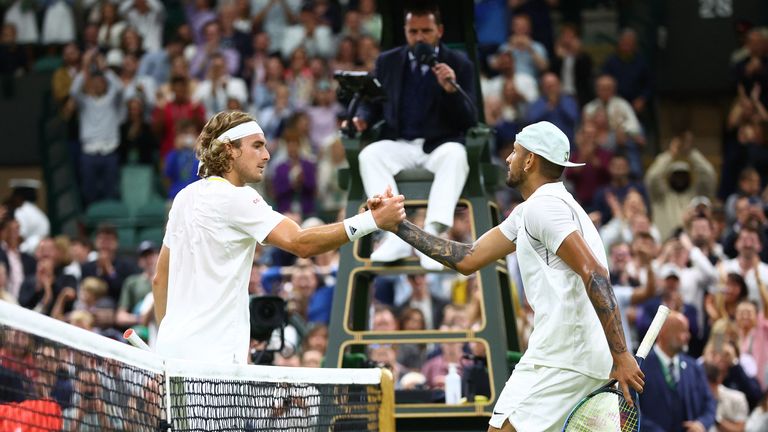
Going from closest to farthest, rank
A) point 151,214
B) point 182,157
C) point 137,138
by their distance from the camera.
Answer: point 182,157
point 151,214
point 137,138

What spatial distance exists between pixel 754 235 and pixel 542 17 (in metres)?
6.60

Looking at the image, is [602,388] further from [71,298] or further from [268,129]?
[268,129]

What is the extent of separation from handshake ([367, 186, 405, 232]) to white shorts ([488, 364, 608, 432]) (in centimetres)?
105

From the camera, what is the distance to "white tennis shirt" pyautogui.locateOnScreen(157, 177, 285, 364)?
6.80 metres

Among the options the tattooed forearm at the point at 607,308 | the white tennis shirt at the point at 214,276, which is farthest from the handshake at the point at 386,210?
the tattooed forearm at the point at 607,308

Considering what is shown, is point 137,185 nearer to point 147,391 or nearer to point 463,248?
point 463,248

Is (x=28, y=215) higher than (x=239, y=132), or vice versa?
(x=28, y=215)

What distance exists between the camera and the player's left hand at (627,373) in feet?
21.1

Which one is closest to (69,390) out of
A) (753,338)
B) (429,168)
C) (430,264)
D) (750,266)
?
(430,264)

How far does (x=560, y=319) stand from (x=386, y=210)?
3.51 feet

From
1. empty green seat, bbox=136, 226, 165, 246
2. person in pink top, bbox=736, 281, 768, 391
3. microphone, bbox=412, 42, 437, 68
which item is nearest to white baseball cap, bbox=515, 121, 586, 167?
microphone, bbox=412, 42, 437, 68

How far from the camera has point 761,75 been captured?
18094 millimetres

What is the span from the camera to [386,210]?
23.7ft

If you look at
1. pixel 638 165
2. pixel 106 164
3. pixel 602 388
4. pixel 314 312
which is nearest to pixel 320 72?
pixel 106 164
